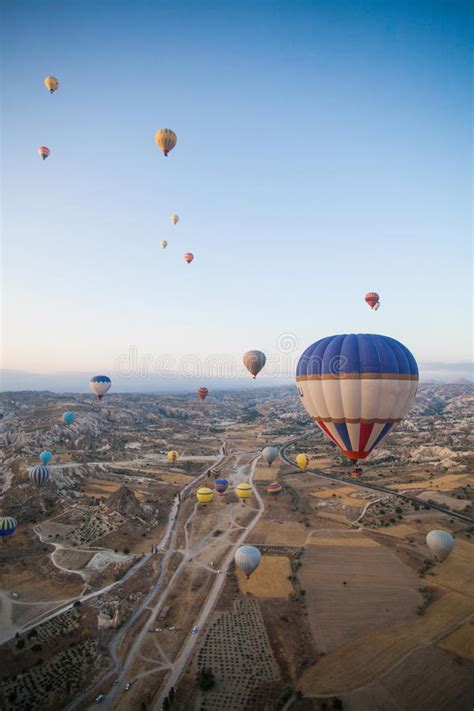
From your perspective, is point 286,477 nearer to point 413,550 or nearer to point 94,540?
point 413,550

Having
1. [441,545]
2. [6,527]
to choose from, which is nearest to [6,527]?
[6,527]

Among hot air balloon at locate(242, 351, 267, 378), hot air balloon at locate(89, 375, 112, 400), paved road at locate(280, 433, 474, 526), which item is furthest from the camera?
hot air balloon at locate(89, 375, 112, 400)

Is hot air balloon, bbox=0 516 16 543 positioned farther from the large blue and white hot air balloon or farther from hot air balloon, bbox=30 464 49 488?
hot air balloon, bbox=30 464 49 488

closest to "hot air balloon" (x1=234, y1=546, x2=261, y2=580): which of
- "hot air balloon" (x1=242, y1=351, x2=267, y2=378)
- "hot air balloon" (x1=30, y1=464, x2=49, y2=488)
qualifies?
"hot air balloon" (x1=242, y1=351, x2=267, y2=378)

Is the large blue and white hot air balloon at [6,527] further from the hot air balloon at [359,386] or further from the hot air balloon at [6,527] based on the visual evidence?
the hot air balloon at [359,386]

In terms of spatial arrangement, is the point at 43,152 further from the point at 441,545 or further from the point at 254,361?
the point at 441,545

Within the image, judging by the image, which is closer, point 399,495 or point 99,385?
point 399,495
